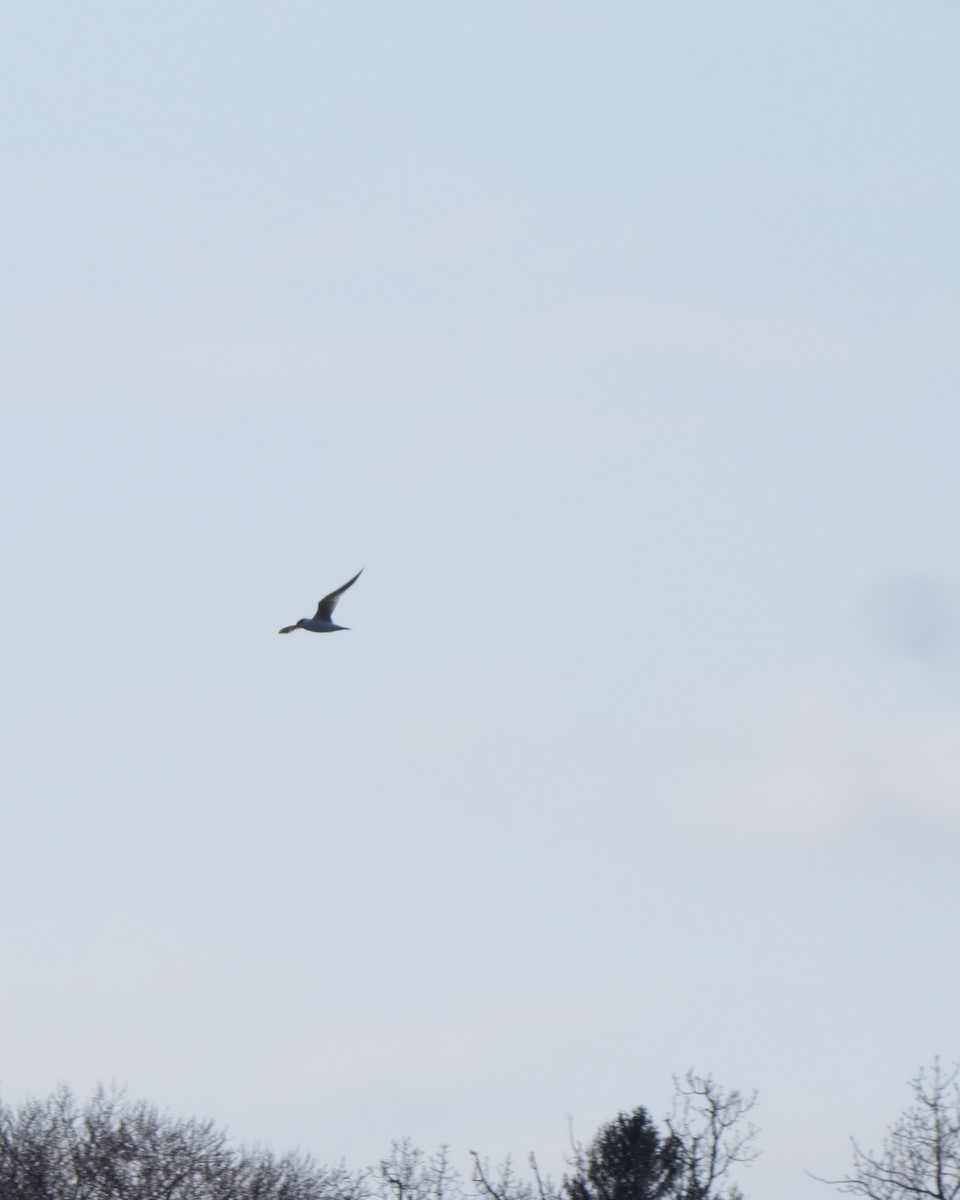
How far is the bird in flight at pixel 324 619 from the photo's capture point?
43219mm

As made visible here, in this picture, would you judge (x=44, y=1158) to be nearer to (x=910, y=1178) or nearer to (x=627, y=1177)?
(x=627, y=1177)

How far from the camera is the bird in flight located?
4322 cm

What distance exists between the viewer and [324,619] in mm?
43750

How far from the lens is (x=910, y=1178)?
156 feet

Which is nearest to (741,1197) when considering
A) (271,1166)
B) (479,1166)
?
(479,1166)

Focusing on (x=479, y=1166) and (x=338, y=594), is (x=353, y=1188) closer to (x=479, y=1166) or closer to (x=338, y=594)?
(x=479, y=1166)

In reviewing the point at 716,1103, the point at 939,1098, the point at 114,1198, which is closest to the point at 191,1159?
the point at 114,1198

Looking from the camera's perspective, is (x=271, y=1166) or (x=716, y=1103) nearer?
(x=716, y=1103)

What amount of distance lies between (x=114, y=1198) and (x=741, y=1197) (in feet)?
48.7

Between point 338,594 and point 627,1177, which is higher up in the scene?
point 338,594

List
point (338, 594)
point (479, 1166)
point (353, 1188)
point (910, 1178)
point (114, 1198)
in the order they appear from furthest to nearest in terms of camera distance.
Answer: point (353, 1188) → point (114, 1198) → point (479, 1166) → point (910, 1178) → point (338, 594)

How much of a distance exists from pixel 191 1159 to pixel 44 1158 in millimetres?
3468

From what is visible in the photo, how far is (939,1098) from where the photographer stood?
49.6 metres

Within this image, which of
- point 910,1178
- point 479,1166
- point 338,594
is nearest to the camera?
point 338,594
